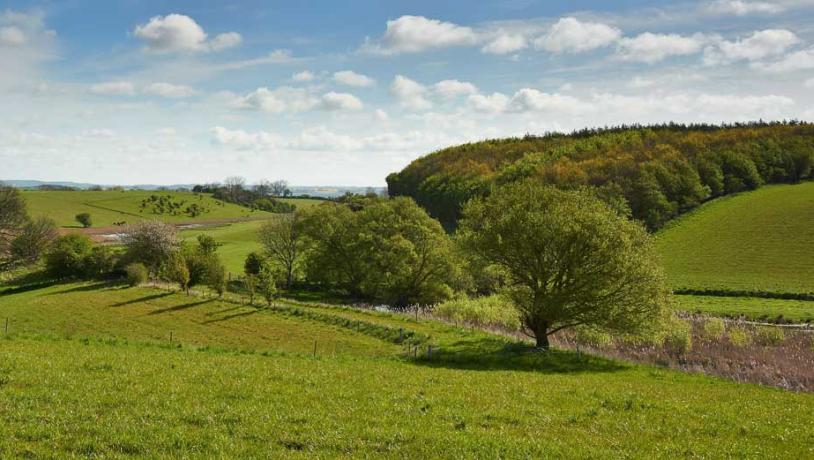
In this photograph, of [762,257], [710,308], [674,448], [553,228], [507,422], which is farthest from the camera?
[762,257]

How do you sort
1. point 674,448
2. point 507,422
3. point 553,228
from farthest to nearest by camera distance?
point 553,228, point 507,422, point 674,448

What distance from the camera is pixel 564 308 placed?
116 feet

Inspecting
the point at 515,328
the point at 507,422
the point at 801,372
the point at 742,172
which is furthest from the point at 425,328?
the point at 742,172

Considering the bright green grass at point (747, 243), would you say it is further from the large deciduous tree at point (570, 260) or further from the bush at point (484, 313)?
the large deciduous tree at point (570, 260)

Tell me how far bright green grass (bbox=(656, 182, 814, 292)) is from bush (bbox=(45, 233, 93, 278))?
8811 cm

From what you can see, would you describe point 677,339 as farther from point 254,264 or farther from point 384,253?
point 254,264

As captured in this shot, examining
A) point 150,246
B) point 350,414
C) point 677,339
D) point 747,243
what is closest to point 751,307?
point 677,339

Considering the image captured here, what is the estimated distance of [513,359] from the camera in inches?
1240

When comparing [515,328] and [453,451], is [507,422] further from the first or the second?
[515,328]

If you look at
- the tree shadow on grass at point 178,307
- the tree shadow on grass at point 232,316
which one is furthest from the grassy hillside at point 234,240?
the tree shadow on grass at point 232,316

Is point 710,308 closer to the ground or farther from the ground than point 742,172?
closer to the ground

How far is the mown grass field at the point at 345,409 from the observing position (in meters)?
12.1

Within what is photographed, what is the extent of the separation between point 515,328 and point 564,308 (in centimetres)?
968

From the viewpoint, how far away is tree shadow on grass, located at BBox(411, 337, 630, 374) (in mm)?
29797
